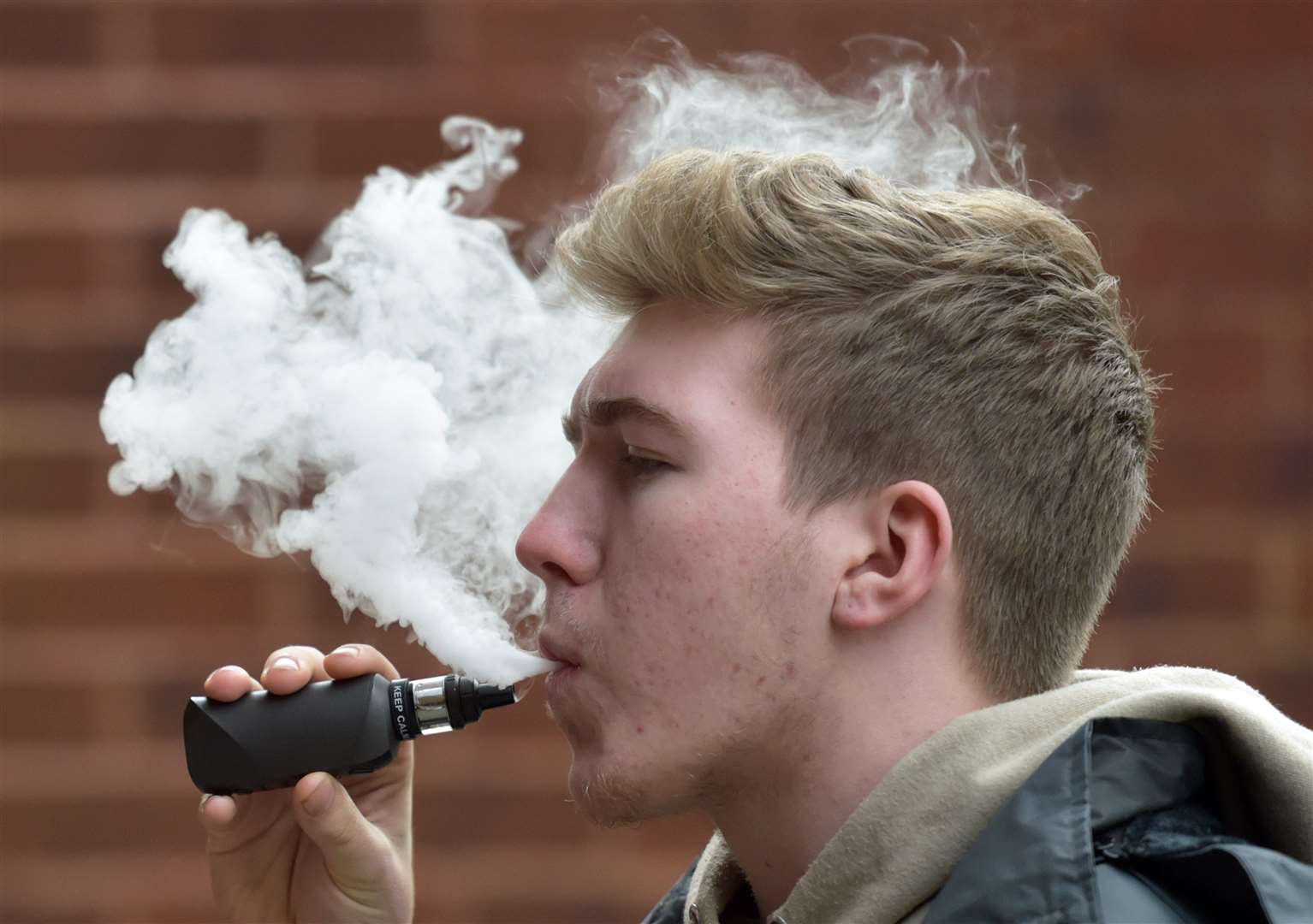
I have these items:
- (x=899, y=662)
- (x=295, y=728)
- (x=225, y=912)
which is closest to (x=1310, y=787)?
(x=899, y=662)

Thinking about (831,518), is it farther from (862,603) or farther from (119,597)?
(119,597)

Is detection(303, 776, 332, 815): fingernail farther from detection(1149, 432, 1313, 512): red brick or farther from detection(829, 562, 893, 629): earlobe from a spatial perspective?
detection(1149, 432, 1313, 512): red brick

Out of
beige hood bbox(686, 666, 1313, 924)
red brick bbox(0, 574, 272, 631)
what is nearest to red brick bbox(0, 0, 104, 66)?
red brick bbox(0, 574, 272, 631)

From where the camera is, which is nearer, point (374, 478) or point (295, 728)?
point (295, 728)

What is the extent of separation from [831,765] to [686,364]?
40 centimetres

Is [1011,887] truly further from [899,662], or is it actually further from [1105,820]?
[899,662]

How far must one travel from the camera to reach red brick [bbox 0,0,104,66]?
2951mm

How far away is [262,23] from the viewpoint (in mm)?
2943

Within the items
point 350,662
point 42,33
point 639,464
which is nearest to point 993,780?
point 639,464

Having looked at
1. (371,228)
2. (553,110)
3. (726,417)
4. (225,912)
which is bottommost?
(225,912)

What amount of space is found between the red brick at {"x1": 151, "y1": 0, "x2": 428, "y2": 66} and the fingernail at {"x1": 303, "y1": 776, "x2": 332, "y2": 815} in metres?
1.46

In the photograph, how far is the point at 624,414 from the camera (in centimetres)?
174

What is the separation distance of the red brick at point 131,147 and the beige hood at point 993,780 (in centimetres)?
178

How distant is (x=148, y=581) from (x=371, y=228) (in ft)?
2.72
